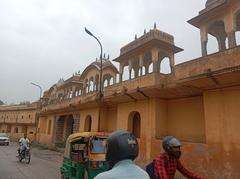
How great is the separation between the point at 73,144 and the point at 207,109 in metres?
6.06

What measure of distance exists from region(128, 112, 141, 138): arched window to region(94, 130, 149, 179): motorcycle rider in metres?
13.7

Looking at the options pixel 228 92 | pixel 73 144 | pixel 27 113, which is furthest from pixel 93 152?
pixel 27 113

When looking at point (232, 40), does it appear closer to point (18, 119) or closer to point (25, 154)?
point (25, 154)

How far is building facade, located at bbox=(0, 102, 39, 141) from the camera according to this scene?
49.3 m

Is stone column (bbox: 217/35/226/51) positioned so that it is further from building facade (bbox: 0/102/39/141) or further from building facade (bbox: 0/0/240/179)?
building facade (bbox: 0/102/39/141)

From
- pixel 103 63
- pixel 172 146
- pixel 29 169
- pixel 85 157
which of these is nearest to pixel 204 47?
pixel 85 157

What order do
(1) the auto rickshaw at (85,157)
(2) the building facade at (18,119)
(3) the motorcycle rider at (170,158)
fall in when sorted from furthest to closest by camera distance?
(2) the building facade at (18,119) → (1) the auto rickshaw at (85,157) → (3) the motorcycle rider at (170,158)

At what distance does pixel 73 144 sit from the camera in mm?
9133

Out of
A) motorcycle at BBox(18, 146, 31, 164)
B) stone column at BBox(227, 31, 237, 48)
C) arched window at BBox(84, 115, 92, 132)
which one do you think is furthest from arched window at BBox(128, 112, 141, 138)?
stone column at BBox(227, 31, 237, 48)

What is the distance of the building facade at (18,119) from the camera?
49344 mm

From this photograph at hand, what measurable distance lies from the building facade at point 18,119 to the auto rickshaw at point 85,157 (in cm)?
4056

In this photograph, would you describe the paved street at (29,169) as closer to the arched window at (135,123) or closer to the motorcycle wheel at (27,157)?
the motorcycle wheel at (27,157)

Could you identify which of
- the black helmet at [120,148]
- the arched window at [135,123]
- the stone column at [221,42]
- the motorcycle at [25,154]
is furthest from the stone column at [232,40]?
the motorcycle at [25,154]

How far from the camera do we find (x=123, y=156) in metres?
1.93
